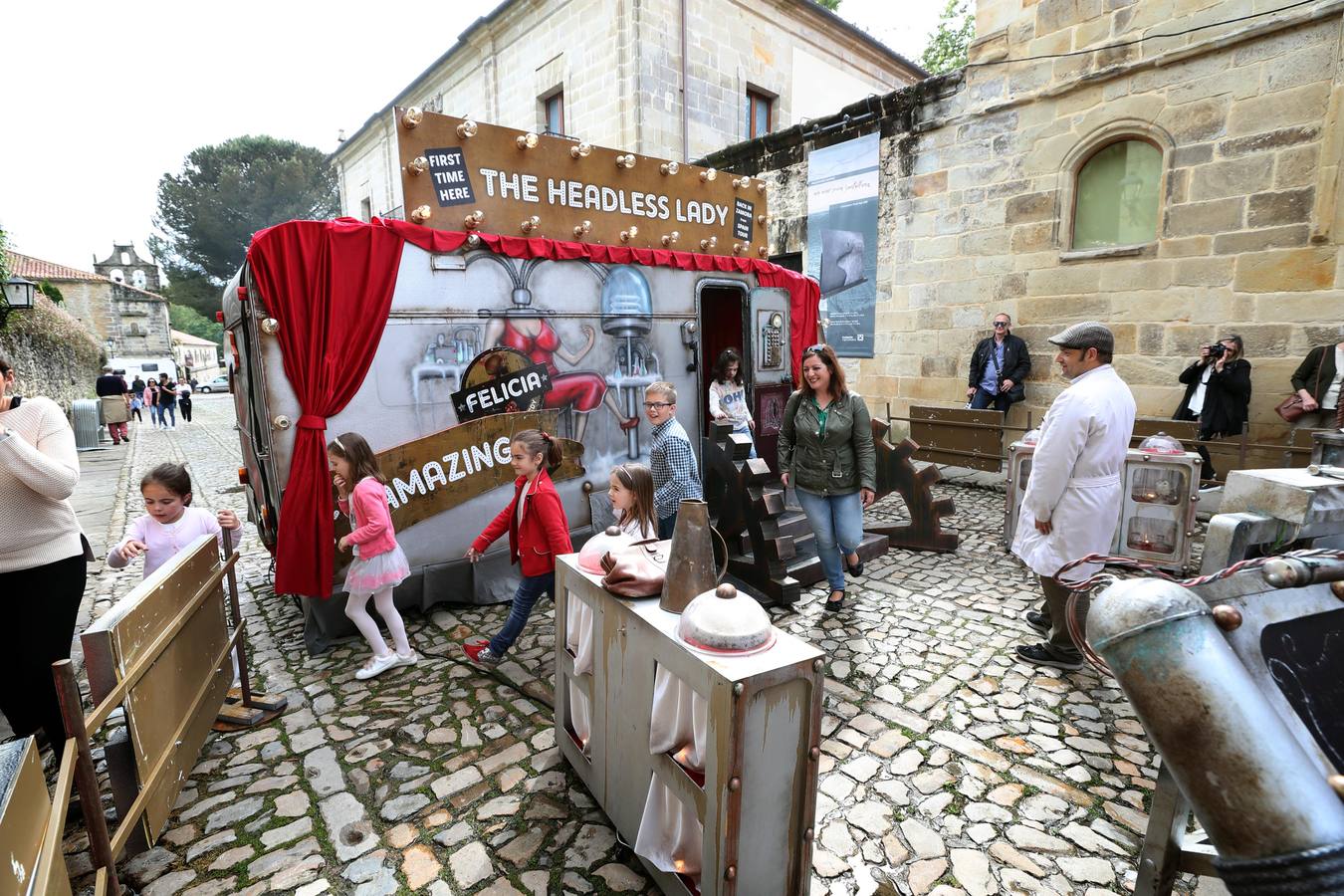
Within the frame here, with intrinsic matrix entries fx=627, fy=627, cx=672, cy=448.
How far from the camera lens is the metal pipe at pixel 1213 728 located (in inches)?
40.6

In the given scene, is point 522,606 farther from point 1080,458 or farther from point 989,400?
point 989,400

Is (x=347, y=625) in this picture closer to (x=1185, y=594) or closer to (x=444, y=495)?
(x=444, y=495)

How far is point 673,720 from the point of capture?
7.11 ft

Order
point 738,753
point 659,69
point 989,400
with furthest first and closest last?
point 659,69
point 989,400
point 738,753

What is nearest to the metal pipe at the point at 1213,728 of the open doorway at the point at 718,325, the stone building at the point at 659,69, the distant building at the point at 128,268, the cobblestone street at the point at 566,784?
the cobblestone street at the point at 566,784

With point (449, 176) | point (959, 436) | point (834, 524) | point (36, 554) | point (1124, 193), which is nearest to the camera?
point (36, 554)

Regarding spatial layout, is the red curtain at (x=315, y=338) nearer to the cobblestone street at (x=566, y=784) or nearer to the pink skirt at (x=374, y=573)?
the pink skirt at (x=374, y=573)

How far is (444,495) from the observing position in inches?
193

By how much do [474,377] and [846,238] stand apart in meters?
8.45

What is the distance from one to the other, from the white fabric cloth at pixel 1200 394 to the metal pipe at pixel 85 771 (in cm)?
966

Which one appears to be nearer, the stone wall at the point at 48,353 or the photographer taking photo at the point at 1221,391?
the photographer taking photo at the point at 1221,391

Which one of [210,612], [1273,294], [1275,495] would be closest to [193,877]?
[210,612]

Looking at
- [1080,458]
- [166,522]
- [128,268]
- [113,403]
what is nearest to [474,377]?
[166,522]

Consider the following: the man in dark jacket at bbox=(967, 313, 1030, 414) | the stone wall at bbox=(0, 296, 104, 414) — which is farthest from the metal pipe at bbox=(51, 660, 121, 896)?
the stone wall at bbox=(0, 296, 104, 414)
